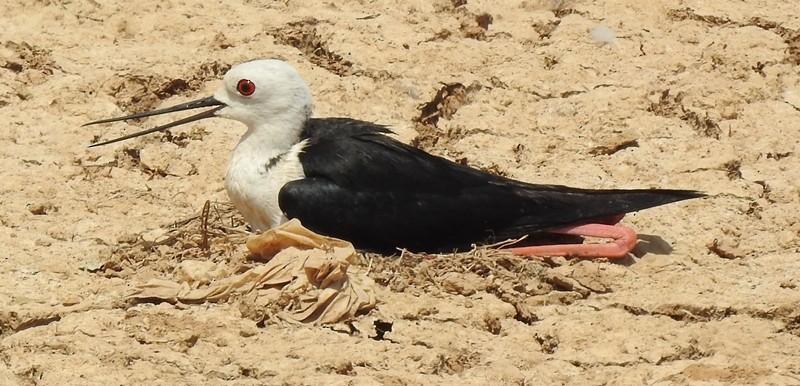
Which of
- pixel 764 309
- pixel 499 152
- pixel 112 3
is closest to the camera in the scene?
pixel 764 309

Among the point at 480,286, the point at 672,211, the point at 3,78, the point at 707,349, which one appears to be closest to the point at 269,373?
the point at 480,286

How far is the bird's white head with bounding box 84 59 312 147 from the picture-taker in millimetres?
6539

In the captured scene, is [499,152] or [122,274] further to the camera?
[499,152]

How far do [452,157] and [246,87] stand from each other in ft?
3.59

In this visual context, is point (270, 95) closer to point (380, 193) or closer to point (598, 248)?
point (380, 193)

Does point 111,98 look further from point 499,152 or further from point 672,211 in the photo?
point 672,211

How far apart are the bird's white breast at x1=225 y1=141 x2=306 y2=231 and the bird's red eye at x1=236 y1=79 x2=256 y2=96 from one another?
0.22 m

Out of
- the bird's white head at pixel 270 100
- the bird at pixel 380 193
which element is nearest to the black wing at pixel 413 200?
the bird at pixel 380 193

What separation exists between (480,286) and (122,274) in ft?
4.32

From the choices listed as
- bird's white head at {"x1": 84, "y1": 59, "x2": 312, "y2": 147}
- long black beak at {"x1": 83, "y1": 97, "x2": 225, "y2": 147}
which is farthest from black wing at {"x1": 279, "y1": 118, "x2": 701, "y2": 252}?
long black beak at {"x1": 83, "y1": 97, "x2": 225, "y2": 147}

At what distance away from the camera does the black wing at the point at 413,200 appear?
628 centimetres

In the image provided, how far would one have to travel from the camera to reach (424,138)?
732 centimetres

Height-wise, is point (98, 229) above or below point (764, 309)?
below

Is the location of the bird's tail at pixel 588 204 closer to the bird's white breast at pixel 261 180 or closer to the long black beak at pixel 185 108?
the bird's white breast at pixel 261 180
